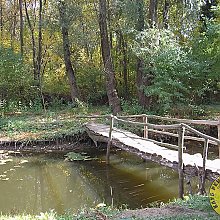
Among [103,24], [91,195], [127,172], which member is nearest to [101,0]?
[103,24]

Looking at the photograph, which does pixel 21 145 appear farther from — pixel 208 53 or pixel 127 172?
pixel 208 53

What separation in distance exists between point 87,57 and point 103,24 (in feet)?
21.4

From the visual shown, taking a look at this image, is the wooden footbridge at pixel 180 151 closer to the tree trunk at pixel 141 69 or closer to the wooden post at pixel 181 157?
the wooden post at pixel 181 157

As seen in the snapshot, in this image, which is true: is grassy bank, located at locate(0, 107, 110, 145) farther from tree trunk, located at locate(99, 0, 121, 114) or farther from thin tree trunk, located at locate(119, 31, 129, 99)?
thin tree trunk, located at locate(119, 31, 129, 99)

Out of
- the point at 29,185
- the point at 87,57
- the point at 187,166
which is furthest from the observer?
the point at 87,57

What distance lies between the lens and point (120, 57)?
23.0 m

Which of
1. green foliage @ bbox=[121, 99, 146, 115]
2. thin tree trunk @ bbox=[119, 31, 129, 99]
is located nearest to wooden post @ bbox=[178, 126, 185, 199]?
green foliage @ bbox=[121, 99, 146, 115]

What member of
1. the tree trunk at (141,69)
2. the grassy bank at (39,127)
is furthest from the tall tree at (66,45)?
the tree trunk at (141,69)

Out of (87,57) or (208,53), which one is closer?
(208,53)

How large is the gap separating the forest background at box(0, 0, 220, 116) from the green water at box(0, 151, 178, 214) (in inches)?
185

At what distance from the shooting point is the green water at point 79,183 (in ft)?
28.0

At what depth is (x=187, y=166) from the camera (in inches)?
303

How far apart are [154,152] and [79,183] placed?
241cm

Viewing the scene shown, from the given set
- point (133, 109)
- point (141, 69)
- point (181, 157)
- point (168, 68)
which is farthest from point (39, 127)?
point (181, 157)
